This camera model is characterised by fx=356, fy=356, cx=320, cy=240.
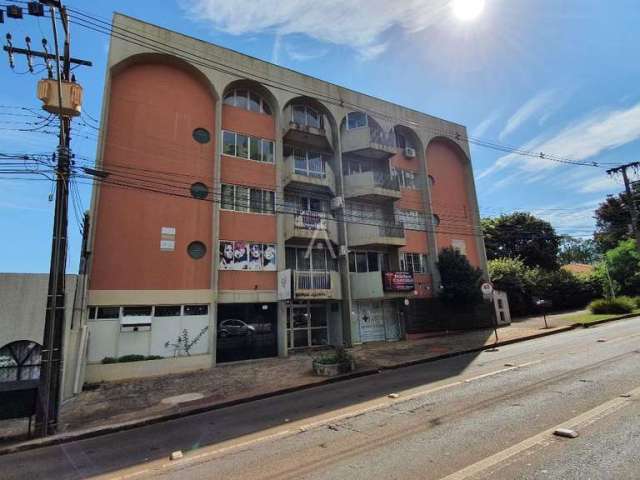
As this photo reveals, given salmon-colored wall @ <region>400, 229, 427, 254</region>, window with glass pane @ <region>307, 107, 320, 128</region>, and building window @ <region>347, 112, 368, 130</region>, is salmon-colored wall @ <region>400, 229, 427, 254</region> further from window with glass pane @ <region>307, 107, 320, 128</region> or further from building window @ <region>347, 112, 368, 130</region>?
window with glass pane @ <region>307, 107, 320, 128</region>

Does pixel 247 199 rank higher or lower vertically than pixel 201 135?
lower

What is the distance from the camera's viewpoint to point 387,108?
2462 cm

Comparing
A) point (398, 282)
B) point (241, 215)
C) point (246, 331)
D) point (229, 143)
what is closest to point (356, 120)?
point (229, 143)

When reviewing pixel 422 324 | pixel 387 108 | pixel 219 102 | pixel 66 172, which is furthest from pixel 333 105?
pixel 66 172

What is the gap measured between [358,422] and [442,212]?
69.3 feet

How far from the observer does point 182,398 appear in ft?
34.9

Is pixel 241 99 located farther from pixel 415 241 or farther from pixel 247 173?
pixel 415 241

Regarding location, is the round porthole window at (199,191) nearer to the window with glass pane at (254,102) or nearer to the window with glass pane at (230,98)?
the window with glass pane at (230,98)

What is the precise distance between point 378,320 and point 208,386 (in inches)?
467

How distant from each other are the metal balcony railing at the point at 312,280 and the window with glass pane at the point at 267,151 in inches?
261

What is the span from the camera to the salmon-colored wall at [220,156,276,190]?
17938mm

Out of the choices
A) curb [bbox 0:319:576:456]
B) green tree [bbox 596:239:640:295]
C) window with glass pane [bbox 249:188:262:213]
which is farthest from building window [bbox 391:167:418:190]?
green tree [bbox 596:239:640:295]

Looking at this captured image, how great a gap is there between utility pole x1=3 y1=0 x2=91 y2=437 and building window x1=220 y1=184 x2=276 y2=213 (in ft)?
27.3

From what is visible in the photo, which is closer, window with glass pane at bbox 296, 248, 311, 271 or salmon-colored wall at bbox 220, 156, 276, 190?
salmon-colored wall at bbox 220, 156, 276, 190
